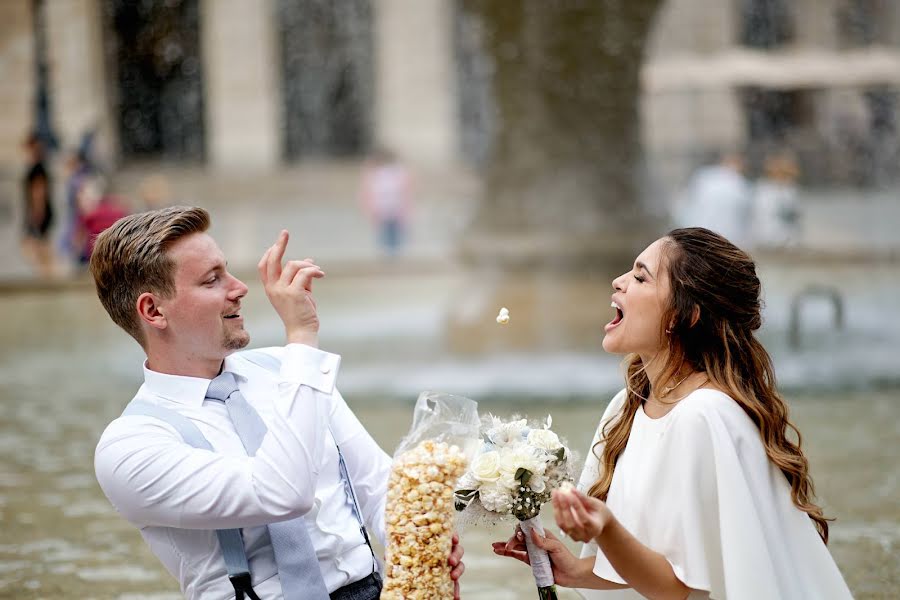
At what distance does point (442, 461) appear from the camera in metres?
2.56

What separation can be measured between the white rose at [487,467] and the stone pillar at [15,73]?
27098 mm

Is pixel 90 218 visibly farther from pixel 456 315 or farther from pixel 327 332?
pixel 456 315

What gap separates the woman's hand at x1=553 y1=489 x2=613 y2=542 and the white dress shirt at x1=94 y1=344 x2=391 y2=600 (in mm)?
514

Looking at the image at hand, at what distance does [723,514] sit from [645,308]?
50 cm

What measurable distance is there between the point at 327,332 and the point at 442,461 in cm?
874

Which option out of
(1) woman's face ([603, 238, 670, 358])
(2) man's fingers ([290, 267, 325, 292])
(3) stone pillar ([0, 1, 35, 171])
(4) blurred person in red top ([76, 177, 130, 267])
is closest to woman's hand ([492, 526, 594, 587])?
(1) woman's face ([603, 238, 670, 358])

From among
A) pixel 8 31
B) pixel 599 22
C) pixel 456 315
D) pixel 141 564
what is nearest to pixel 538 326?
pixel 456 315

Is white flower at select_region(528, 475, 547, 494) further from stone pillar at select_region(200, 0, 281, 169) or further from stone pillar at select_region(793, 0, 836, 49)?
stone pillar at select_region(793, 0, 836, 49)

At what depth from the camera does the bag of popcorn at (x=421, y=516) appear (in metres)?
2.52

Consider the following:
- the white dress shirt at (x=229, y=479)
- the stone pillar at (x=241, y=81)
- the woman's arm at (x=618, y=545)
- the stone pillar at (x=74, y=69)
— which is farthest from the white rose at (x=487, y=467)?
the stone pillar at (x=241, y=81)

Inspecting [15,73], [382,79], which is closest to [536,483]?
[382,79]

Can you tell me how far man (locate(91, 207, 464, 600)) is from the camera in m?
2.51

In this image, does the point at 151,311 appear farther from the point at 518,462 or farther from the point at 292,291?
the point at 518,462

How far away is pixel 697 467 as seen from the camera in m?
2.58
